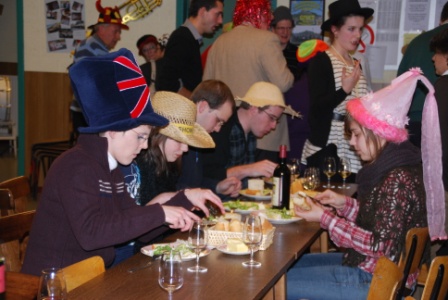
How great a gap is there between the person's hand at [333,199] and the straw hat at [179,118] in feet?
2.28

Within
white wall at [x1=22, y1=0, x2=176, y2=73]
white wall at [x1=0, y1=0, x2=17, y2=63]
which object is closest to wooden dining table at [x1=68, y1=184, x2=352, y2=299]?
white wall at [x1=22, y1=0, x2=176, y2=73]

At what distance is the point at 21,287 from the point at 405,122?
6.17ft

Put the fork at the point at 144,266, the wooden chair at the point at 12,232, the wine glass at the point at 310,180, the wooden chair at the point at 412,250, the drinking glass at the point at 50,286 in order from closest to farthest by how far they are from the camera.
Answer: the drinking glass at the point at 50,286, the fork at the point at 144,266, the wooden chair at the point at 412,250, the wooden chair at the point at 12,232, the wine glass at the point at 310,180

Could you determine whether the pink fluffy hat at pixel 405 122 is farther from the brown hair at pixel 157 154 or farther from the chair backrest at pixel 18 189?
the chair backrest at pixel 18 189

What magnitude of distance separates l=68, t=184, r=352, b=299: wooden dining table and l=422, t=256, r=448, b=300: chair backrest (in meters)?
0.51

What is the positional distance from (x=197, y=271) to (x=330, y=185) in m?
2.26

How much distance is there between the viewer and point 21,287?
2.07 meters

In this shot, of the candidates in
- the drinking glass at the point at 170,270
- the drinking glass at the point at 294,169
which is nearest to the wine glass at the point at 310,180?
the drinking glass at the point at 294,169

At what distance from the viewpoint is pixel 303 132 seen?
17.7 feet

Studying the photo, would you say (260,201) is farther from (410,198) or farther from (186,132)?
(410,198)

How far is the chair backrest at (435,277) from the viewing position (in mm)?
2084

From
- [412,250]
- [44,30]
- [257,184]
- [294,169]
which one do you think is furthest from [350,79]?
[44,30]

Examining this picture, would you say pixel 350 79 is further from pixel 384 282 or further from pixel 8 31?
pixel 8 31

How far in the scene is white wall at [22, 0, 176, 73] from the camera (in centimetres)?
680
